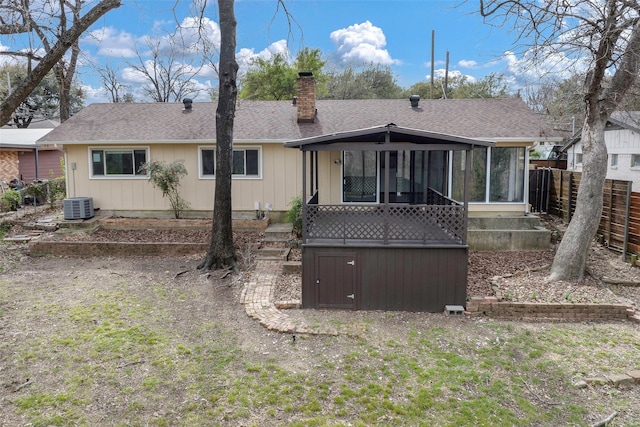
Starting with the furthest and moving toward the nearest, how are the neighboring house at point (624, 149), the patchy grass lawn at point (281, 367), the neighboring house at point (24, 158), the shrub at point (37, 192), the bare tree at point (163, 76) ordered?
the bare tree at point (163, 76)
the neighboring house at point (24, 158)
the neighboring house at point (624, 149)
the shrub at point (37, 192)
the patchy grass lawn at point (281, 367)

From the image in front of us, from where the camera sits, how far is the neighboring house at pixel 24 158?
62.4 feet

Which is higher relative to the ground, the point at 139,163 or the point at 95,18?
the point at 95,18

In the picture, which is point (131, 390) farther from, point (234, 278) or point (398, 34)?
point (398, 34)

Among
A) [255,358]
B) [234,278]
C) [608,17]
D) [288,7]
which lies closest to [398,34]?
[288,7]

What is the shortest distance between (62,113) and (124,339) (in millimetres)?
16243

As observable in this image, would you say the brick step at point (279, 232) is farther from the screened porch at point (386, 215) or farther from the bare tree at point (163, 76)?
the bare tree at point (163, 76)

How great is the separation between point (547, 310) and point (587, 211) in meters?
2.48

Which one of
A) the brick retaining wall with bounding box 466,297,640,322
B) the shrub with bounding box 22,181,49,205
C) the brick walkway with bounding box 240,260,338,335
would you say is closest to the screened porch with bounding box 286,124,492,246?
the brick retaining wall with bounding box 466,297,640,322

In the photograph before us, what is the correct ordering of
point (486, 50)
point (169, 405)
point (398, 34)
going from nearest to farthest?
point (169, 405) → point (486, 50) → point (398, 34)

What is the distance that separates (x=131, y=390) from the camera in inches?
181

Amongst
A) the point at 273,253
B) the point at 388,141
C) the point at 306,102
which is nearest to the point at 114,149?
the point at 306,102

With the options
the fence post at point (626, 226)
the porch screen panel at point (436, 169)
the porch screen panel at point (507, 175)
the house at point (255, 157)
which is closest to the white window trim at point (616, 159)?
the house at point (255, 157)

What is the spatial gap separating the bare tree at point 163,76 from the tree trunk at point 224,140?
20524mm

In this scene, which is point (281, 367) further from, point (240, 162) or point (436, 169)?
point (240, 162)
